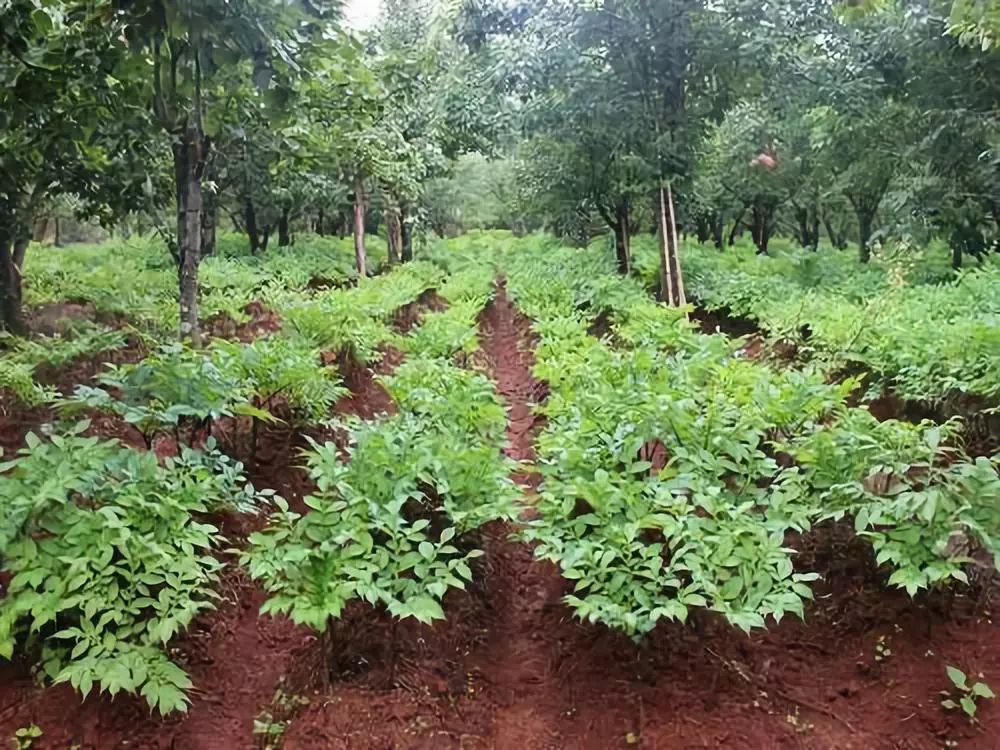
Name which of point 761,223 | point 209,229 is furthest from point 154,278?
point 761,223

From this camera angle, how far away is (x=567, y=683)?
313 cm

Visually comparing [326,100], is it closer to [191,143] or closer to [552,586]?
[191,143]

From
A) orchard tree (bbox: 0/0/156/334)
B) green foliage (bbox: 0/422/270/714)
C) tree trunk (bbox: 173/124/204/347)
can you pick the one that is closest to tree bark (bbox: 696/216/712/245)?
orchard tree (bbox: 0/0/156/334)

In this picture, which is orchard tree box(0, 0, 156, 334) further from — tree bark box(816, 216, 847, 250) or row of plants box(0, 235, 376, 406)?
tree bark box(816, 216, 847, 250)

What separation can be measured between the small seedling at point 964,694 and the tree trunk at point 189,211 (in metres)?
5.44

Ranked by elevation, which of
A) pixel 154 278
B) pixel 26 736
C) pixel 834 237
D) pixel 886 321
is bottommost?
pixel 26 736

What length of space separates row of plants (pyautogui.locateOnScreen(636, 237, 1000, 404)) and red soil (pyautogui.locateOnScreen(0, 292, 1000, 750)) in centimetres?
243

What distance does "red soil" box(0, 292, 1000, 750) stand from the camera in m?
2.74

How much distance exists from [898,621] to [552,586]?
1.63m

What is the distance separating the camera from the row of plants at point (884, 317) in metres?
5.26

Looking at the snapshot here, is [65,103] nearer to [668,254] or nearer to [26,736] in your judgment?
[26,736]

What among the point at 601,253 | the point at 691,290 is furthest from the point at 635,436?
the point at 601,253

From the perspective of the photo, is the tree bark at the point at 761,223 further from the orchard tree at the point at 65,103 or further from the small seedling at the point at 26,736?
the small seedling at the point at 26,736

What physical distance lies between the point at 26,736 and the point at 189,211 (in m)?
4.24
